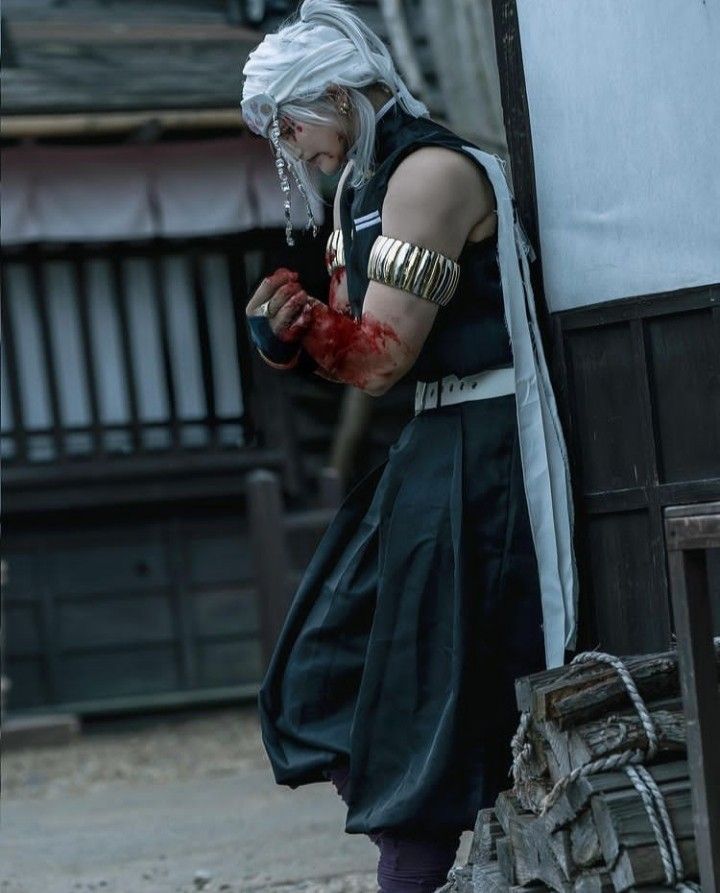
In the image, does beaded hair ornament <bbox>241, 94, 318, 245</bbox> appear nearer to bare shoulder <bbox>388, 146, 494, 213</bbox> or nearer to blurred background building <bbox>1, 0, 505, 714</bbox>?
bare shoulder <bbox>388, 146, 494, 213</bbox>

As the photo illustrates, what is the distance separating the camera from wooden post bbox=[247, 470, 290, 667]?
10.3 metres

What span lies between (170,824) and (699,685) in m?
4.38

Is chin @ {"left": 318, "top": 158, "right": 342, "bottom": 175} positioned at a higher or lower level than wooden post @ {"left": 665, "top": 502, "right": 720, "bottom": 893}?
higher

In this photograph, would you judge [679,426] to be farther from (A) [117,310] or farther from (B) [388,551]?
(A) [117,310]

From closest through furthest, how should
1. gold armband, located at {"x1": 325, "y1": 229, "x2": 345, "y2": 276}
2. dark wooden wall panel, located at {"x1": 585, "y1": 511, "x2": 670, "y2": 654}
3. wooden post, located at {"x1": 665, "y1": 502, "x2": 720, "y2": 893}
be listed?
wooden post, located at {"x1": 665, "y1": 502, "x2": 720, "y2": 893} < dark wooden wall panel, located at {"x1": 585, "y1": 511, "x2": 670, "y2": 654} < gold armband, located at {"x1": 325, "y1": 229, "x2": 345, "y2": 276}

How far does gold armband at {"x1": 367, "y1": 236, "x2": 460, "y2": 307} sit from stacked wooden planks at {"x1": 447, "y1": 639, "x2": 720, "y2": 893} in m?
0.72

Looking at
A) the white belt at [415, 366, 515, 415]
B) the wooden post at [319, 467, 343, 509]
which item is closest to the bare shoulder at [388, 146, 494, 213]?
the white belt at [415, 366, 515, 415]

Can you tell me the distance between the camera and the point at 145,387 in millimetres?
11438

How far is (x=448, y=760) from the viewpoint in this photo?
3336 mm

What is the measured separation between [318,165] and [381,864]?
4.43 ft

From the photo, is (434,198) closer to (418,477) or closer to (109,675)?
(418,477)

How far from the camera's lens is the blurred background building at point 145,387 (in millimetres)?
10922

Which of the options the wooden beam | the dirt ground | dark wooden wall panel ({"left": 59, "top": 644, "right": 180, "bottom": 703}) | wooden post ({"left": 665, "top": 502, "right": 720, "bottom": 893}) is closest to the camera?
wooden post ({"left": 665, "top": 502, "right": 720, "bottom": 893})

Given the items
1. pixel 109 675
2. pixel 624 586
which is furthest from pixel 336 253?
pixel 109 675
